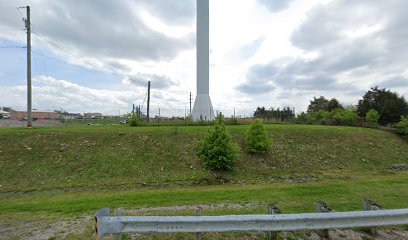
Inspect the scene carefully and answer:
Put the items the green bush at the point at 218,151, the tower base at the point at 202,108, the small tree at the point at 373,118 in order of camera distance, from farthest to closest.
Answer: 1. the tower base at the point at 202,108
2. the small tree at the point at 373,118
3. the green bush at the point at 218,151

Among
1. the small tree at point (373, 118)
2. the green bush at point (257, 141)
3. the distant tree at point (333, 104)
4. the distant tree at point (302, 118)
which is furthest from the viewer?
the distant tree at point (333, 104)

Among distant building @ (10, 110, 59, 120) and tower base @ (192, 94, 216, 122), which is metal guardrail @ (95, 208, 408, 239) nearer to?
tower base @ (192, 94, 216, 122)

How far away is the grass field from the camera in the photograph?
707 centimetres

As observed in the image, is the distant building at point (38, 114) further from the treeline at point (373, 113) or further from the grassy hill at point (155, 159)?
the treeline at point (373, 113)

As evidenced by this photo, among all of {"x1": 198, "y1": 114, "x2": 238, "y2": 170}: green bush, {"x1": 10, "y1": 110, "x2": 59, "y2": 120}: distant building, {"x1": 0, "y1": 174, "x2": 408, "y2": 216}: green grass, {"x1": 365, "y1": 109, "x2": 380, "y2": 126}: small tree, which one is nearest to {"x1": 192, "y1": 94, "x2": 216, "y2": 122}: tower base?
{"x1": 198, "y1": 114, "x2": 238, "y2": 170}: green bush

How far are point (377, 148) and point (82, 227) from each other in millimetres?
21688

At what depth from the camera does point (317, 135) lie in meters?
18.7

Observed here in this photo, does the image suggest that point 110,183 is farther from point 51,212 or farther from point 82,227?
point 82,227

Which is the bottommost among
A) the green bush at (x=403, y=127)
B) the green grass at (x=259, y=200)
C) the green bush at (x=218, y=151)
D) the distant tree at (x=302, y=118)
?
the green grass at (x=259, y=200)

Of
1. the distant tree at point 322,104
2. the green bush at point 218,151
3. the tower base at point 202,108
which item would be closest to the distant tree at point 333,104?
the distant tree at point 322,104

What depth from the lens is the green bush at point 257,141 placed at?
14.4 meters

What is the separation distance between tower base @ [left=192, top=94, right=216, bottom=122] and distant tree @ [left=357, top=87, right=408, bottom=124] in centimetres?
2346

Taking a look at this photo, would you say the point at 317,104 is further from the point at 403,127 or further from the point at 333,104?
the point at 403,127

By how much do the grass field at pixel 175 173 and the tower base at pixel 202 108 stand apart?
35.2 ft
